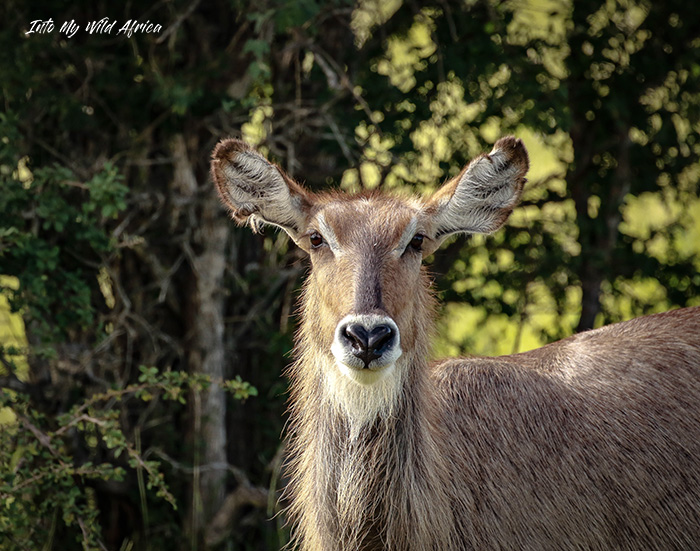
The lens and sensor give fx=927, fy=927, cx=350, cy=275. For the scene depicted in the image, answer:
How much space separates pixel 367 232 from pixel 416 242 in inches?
10.9

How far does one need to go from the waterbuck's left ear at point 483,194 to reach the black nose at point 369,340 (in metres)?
0.97

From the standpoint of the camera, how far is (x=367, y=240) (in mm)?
4223

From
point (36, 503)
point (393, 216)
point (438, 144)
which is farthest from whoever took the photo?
point (438, 144)

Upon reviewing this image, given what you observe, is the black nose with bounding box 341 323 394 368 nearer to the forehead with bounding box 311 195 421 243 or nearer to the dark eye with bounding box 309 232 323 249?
the forehead with bounding box 311 195 421 243

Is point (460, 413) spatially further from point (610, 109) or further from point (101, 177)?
point (610, 109)

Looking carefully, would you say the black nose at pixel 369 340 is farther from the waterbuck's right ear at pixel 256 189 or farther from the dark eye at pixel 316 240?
the waterbuck's right ear at pixel 256 189

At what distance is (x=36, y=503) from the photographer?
20.2ft

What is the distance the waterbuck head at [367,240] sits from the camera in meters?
3.91

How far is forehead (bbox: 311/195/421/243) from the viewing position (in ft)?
14.0

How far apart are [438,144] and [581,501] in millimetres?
3926

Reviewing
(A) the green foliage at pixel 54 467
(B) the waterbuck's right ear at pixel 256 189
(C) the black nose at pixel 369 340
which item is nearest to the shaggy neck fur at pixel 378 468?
(C) the black nose at pixel 369 340

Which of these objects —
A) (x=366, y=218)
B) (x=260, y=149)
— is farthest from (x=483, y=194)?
(x=260, y=149)

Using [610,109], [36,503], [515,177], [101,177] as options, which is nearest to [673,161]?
[610,109]

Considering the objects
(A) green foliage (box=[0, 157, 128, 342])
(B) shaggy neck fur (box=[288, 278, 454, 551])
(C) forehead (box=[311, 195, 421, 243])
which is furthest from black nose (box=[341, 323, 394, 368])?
(A) green foliage (box=[0, 157, 128, 342])
